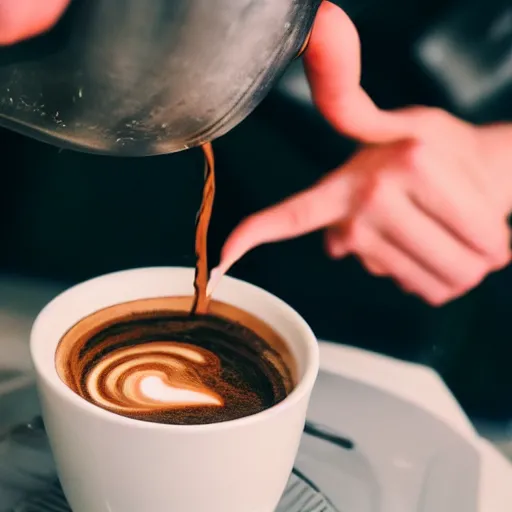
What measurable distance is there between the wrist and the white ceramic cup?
0.18m

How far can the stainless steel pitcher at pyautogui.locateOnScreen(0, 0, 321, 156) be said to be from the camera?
1.16ft

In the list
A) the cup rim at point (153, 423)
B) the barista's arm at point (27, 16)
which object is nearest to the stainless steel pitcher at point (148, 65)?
the barista's arm at point (27, 16)

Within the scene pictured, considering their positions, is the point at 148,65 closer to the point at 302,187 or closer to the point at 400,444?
the point at 302,187

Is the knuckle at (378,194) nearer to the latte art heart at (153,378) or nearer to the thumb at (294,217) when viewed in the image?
the thumb at (294,217)

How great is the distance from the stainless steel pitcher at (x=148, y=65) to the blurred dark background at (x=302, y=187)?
98mm

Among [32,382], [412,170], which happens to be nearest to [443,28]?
[412,170]

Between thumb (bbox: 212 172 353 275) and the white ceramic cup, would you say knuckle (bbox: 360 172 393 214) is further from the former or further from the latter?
the white ceramic cup

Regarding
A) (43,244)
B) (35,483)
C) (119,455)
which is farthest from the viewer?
(43,244)

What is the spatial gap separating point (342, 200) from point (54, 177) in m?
0.22

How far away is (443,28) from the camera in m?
0.47

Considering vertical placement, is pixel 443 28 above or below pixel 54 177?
above

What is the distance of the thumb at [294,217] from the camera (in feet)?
1.71

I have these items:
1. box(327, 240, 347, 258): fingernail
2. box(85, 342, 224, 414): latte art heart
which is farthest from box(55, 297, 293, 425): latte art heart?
box(327, 240, 347, 258): fingernail

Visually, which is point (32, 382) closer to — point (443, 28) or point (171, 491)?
point (171, 491)
